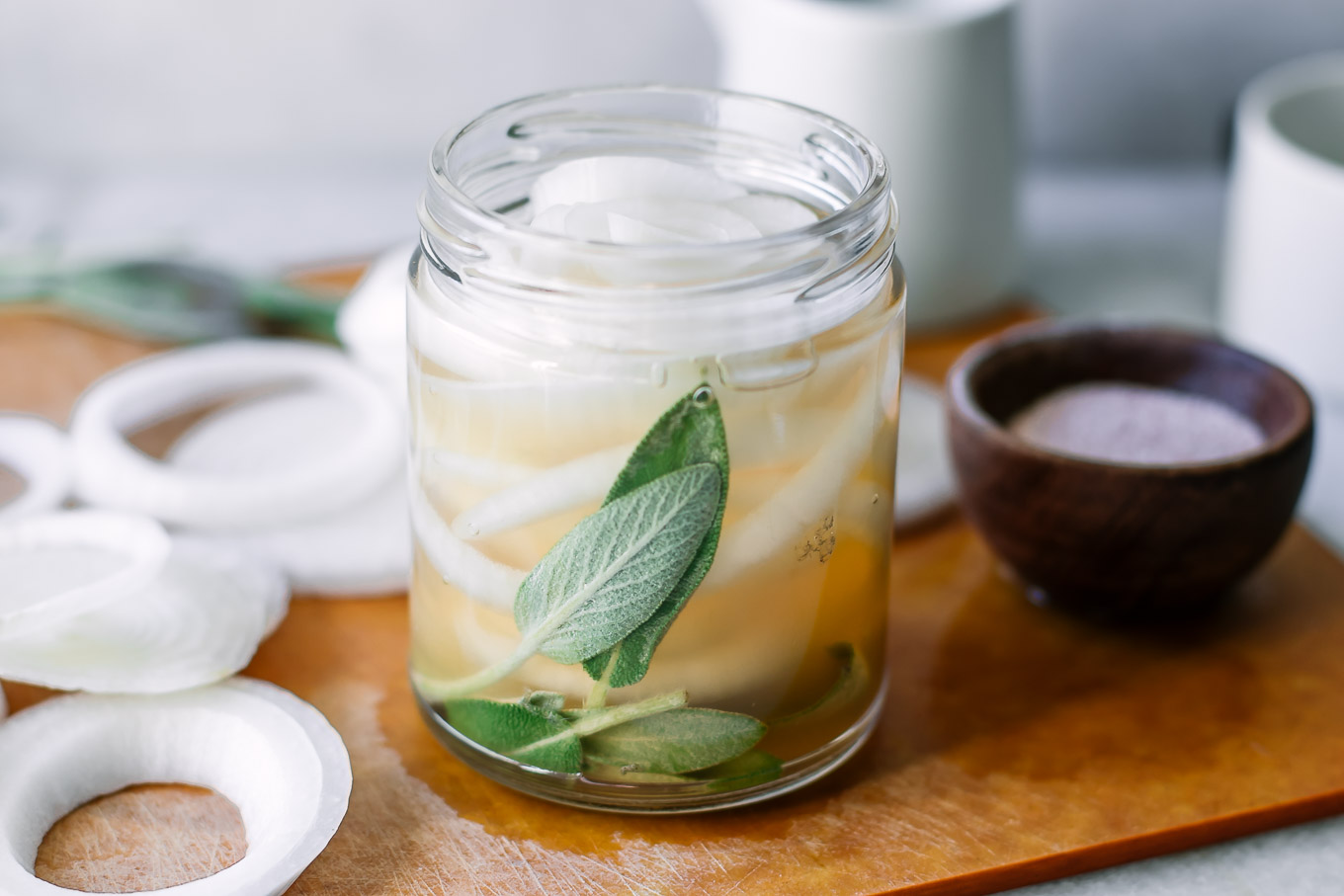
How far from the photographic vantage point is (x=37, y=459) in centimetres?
72

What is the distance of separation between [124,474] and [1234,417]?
0.55m

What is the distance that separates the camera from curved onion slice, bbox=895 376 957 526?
0.72 metres

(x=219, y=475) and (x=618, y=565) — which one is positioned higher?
(x=618, y=565)

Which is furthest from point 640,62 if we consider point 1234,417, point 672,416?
point 672,416

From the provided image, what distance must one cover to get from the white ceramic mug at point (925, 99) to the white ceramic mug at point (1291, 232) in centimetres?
15

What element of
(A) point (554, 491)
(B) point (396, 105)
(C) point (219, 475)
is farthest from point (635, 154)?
(B) point (396, 105)

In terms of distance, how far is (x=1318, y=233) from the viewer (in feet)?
2.61

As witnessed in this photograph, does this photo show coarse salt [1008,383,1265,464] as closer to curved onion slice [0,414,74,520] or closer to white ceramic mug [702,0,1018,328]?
white ceramic mug [702,0,1018,328]

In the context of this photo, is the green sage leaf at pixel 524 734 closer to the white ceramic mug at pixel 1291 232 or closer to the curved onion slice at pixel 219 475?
the curved onion slice at pixel 219 475

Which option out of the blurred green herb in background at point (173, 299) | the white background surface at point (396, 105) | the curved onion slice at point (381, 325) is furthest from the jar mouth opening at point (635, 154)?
the white background surface at point (396, 105)

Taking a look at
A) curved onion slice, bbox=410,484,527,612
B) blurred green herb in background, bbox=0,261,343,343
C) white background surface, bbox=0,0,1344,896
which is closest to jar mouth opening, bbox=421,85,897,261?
curved onion slice, bbox=410,484,527,612

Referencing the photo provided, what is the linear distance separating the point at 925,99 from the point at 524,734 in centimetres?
53

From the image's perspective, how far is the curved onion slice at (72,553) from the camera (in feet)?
1.90

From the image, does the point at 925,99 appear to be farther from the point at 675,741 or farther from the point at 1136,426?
the point at 675,741
